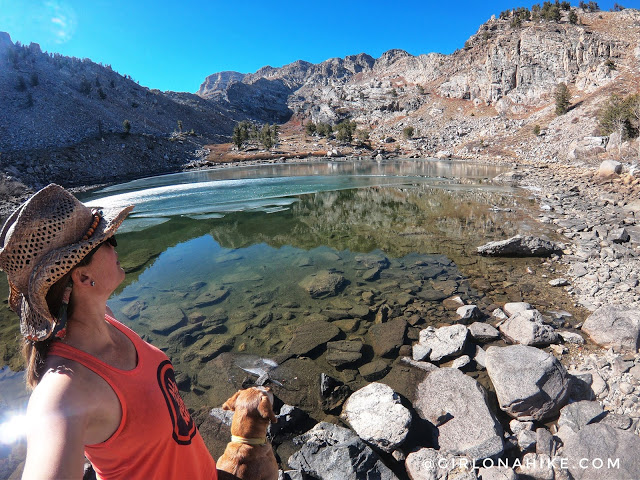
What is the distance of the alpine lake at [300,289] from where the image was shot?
740 centimetres

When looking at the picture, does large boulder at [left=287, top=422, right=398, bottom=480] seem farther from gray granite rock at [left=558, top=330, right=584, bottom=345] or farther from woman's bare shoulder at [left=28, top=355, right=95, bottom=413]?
gray granite rock at [left=558, top=330, right=584, bottom=345]

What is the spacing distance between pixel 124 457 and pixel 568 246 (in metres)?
15.9

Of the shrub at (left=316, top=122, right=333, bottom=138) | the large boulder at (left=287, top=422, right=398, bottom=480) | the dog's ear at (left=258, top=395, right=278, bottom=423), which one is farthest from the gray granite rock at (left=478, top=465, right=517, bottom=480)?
the shrub at (left=316, top=122, right=333, bottom=138)

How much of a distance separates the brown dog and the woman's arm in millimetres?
1653

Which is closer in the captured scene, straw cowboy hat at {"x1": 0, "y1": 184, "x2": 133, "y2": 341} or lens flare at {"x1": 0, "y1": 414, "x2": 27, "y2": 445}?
straw cowboy hat at {"x1": 0, "y1": 184, "x2": 133, "y2": 341}

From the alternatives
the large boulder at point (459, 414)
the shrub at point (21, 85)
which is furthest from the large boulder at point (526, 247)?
the shrub at point (21, 85)

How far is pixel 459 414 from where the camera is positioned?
529 centimetres

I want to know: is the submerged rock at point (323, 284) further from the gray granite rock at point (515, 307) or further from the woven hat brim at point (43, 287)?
the woven hat brim at point (43, 287)

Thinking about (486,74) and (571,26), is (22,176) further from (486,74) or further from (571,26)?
(571,26)

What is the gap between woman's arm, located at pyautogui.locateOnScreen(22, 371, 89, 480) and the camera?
4.58 feet

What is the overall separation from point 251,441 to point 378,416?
3119mm

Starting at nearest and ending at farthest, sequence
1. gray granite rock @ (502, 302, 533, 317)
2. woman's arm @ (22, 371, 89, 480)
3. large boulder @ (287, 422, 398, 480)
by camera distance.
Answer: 1. woman's arm @ (22, 371, 89, 480)
2. large boulder @ (287, 422, 398, 480)
3. gray granite rock @ (502, 302, 533, 317)

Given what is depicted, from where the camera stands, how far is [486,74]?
354 ft

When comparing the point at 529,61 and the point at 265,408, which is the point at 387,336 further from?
the point at 529,61
